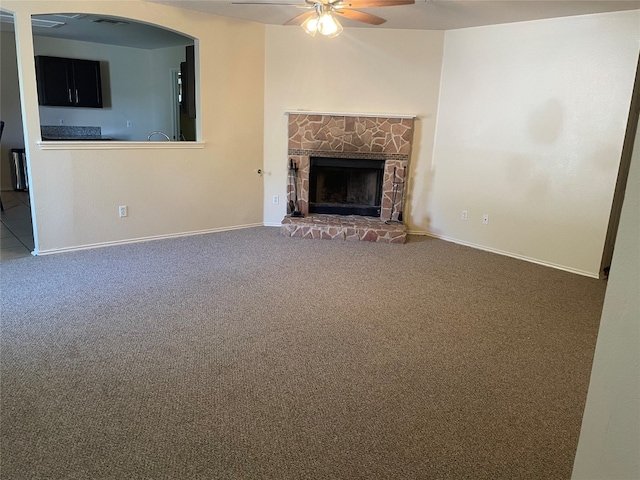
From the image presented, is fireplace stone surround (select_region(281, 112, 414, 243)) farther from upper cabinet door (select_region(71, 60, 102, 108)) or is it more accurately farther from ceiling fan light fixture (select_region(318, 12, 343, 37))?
upper cabinet door (select_region(71, 60, 102, 108))

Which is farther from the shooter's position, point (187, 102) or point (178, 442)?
point (187, 102)

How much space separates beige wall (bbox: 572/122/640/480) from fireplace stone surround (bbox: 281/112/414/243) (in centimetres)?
469

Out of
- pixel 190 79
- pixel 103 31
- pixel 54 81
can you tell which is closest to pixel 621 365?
pixel 190 79

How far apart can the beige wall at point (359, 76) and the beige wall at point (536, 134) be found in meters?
0.20

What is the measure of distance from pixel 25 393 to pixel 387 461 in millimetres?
1826

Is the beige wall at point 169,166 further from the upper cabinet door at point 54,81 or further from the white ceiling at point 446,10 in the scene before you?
the upper cabinet door at point 54,81

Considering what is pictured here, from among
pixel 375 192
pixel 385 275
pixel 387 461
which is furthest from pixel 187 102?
pixel 387 461

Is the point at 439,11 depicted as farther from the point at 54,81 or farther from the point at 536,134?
the point at 54,81

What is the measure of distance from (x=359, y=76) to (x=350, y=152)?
0.94m

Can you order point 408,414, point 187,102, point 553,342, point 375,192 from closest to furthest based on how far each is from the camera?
point 408,414 → point 553,342 → point 187,102 → point 375,192

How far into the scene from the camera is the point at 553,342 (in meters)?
3.14

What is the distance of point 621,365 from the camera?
840 millimetres

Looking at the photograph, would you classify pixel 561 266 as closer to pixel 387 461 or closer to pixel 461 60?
pixel 461 60

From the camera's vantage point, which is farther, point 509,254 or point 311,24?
point 509,254
